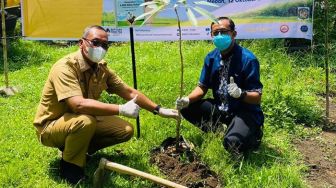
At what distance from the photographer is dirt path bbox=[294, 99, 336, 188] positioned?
12.9ft

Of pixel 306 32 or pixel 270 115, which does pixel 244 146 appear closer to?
pixel 270 115

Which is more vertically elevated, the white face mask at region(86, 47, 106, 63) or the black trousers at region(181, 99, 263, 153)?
the white face mask at region(86, 47, 106, 63)

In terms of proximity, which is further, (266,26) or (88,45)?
(266,26)

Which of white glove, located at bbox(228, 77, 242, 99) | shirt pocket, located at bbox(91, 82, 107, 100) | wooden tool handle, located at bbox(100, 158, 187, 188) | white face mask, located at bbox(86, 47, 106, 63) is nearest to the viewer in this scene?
wooden tool handle, located at bbox(100, 158, 187, 188)

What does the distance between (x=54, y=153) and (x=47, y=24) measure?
7.14ft

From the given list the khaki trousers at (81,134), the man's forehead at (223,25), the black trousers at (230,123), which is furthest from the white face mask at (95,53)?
the black trousers at (230,123)

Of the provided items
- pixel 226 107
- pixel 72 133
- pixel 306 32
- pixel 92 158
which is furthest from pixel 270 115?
pixel 72 133

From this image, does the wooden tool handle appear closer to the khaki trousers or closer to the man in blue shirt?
the khaki trousers

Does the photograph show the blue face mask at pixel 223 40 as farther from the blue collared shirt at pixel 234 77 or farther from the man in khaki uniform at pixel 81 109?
the man in khaki uniform at pixel 81 109

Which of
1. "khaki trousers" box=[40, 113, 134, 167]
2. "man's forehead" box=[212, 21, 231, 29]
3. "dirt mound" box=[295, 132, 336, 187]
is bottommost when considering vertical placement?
"dirt mound" box=[295, 132, 336, 187]

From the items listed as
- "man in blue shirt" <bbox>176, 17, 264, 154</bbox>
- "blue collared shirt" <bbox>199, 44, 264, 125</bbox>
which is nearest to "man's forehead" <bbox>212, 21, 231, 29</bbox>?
"man in blue shirt" <bbox>176, 17, 264, 154</bbox>

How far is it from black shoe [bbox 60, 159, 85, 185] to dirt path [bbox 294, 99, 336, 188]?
1896 millimetres

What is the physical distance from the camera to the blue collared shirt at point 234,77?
4.00 meters

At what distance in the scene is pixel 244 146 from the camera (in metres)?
3.98
